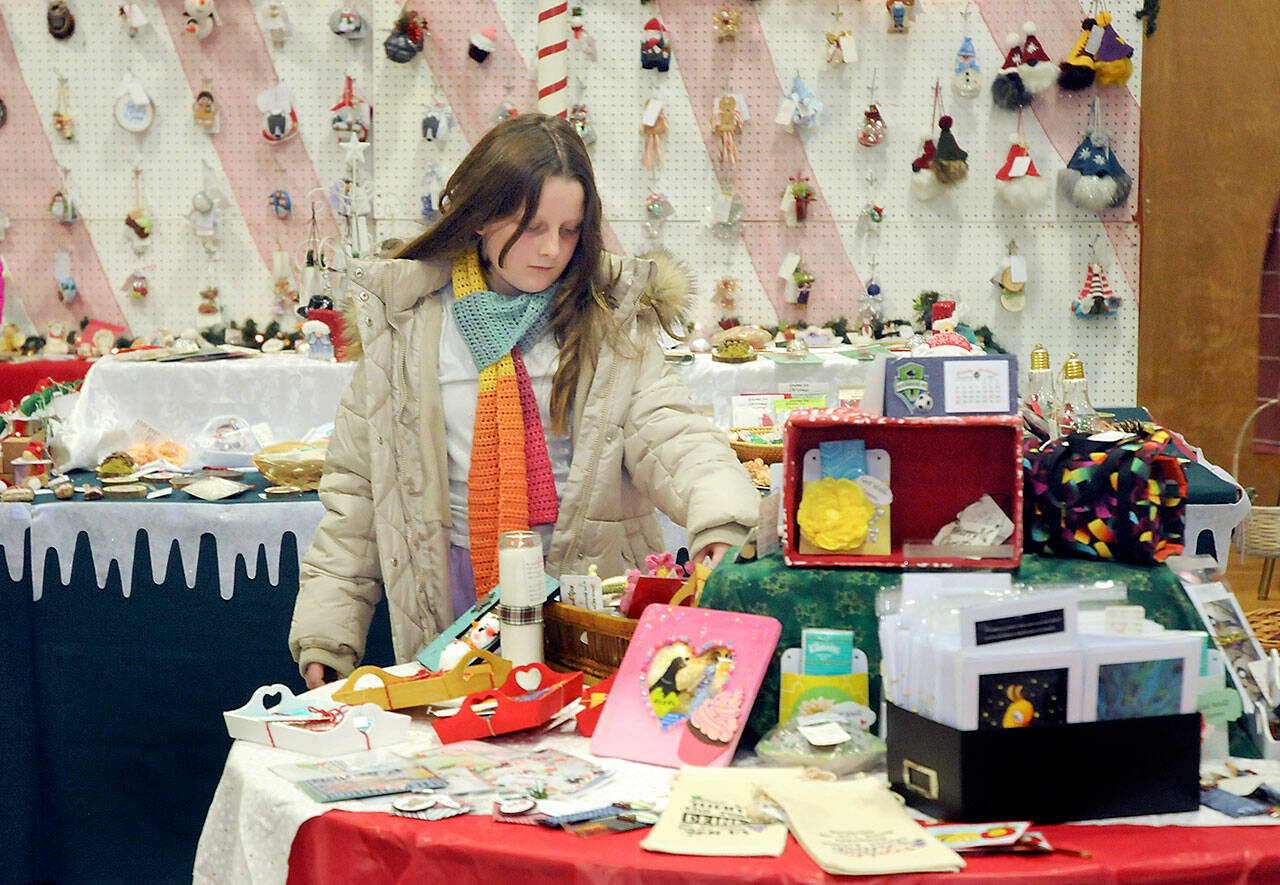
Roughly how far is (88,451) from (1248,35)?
5253mm

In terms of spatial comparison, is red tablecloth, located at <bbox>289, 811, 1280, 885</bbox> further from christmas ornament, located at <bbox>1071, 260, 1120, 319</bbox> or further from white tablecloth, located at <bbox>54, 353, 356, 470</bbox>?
christmas ornament, located at <bbox>1071, 260, 1120, 319</bbox>

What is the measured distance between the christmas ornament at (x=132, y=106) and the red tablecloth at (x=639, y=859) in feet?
15.7

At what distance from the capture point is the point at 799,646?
172cm

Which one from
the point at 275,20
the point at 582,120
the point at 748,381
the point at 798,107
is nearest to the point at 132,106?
the point at 275,20

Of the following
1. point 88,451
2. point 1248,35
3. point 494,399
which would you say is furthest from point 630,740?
point 1248,35

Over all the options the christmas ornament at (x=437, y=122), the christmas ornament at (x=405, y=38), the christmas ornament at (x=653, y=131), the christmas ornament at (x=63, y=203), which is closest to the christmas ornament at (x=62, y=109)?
the christmas ornament at (x=63, y=203)

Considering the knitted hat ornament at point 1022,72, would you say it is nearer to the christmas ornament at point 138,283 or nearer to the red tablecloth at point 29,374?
the christmas ornament at point 138,283

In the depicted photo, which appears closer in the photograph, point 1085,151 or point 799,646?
point 799,646

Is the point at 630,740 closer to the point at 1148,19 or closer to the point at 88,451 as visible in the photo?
the point at 88,451

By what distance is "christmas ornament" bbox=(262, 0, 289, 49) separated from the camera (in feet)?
18.1

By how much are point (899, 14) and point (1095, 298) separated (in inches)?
57.3

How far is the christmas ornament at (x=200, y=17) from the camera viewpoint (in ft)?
18.0

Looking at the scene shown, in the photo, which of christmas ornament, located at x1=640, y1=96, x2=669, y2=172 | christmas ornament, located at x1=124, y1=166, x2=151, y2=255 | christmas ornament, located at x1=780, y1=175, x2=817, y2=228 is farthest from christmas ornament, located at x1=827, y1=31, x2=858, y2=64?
christmas ornament, located at x1=124, y1=166, x2=151, y2=255

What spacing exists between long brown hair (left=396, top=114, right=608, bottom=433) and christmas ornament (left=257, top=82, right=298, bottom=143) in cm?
342
